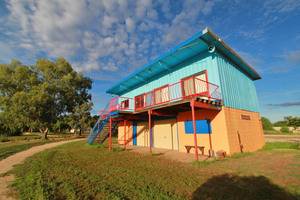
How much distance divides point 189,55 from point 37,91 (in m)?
26.1

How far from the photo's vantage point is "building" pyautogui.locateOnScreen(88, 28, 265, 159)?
26.7 feet

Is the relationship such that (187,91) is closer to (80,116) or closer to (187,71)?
(187,71)

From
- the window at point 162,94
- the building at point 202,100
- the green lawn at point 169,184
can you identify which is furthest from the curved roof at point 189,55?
the green lawn at point 169,184

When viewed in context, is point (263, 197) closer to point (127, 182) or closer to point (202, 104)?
point (127, 182)

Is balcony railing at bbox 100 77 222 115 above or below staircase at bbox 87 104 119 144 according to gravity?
above

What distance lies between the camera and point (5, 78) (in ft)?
75.1

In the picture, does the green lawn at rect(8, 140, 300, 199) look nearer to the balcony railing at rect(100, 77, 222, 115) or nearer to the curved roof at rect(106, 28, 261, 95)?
the balcony railing at rect(100, 77, 222, 115)

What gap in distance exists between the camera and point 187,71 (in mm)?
10453

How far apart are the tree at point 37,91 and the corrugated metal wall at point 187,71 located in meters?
20.6

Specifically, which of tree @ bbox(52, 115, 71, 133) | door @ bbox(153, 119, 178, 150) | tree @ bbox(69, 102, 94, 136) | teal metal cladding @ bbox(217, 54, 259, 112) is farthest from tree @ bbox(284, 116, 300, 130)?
tree @ bbox(52, 115, 71, 133)

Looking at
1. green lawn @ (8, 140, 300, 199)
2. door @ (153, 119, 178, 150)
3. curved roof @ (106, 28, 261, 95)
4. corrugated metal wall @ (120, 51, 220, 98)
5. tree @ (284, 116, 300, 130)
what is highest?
curved roof @ (106, 28, 261, 95)

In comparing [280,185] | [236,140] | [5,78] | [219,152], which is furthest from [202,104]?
[5,78]

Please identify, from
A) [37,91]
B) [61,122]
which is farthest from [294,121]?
[61,122]

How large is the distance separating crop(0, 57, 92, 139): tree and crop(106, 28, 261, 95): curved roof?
18.6 meters
